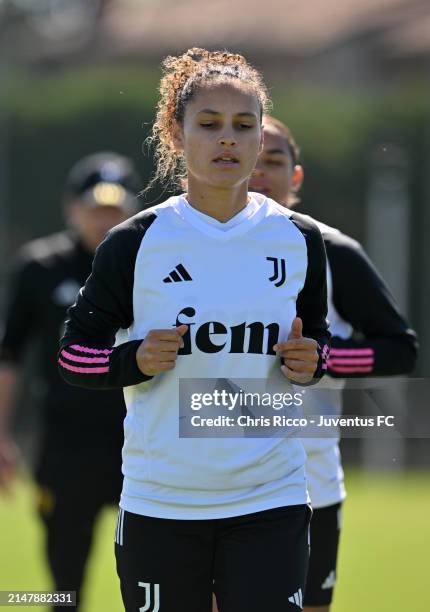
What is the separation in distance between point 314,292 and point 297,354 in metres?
0.28

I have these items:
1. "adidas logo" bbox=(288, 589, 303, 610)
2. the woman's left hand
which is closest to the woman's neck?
the woman's left hand

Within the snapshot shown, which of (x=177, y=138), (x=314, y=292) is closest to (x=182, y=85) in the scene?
(x=177, y=138)

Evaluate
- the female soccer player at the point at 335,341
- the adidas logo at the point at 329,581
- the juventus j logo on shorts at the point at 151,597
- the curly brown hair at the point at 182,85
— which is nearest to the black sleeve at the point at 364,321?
the female soccer player at the point at 335,341

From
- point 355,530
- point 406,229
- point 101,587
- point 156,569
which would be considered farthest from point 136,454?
point 406,229

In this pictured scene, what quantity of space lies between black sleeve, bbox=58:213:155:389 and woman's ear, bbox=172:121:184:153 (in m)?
0.28

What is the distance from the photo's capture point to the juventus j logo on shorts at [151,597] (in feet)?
12.1

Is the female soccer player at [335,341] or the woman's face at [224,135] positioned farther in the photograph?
the female soccer player at [335,341]

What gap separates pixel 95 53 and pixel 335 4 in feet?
15.5

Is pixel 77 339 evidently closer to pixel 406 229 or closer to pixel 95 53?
pixel 406 229

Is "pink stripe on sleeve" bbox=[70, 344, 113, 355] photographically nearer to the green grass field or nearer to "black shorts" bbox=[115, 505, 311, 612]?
"black shorts" bbox=[115, 505, 311, 612]

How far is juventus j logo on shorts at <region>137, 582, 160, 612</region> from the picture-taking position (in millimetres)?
3699

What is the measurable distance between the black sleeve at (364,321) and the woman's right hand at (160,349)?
3.73ft

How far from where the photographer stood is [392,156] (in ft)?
55.3

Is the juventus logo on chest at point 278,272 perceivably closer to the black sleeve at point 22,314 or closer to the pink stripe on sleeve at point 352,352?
the pink stripe on sleeve at point 352,352
